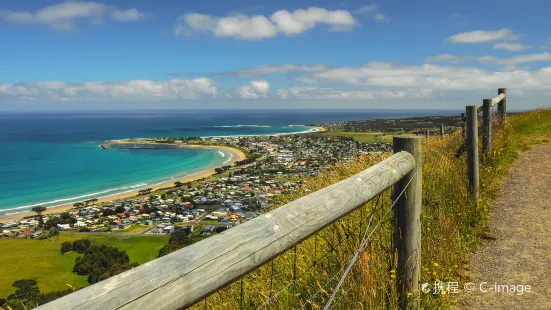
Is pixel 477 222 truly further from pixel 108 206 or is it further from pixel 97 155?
pixel 97 155

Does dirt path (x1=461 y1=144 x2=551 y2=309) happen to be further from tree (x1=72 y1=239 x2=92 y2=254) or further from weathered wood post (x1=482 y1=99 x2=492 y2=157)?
tree (x1=72 y1=239 x2=92 y2=254)

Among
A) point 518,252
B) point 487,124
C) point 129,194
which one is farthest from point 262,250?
point 129,194

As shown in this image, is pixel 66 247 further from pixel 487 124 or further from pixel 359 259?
pixel 359 259

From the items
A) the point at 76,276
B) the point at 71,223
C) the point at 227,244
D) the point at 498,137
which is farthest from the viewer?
the point at 71,223

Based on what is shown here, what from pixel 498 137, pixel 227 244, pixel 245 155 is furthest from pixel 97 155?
pixel 227 244

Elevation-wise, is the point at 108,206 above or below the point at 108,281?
below

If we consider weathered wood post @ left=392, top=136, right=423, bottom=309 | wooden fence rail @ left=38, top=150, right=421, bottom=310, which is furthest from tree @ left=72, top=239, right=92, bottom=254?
wooden fence rail @ left=38, top=150, right=421, bottom=310
